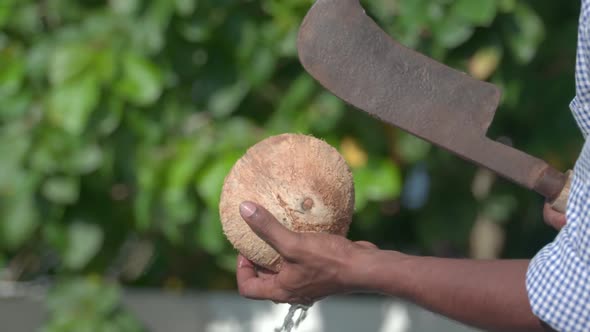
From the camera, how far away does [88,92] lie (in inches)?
102

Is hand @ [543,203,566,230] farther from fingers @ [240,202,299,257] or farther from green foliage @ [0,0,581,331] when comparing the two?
green foliage @ [0,0,581,331]

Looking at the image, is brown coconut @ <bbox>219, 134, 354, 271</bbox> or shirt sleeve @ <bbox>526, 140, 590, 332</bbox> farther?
brown coconut @ <bbox>219, 134, 354, 271</bbox>

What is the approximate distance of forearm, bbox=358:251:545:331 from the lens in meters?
1.28

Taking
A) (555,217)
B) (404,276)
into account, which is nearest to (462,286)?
(404,276)

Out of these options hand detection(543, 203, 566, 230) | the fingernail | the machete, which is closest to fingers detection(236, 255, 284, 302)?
the fingernail

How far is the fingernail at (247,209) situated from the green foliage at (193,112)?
3.94 feet

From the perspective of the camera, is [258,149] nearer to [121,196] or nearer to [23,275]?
[121,196]

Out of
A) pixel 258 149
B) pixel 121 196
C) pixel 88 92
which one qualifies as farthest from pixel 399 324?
pixel 258 149

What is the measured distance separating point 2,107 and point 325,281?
171 centimetres

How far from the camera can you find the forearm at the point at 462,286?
4.19 ft

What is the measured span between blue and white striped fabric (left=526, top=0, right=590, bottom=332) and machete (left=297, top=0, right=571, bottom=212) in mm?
177

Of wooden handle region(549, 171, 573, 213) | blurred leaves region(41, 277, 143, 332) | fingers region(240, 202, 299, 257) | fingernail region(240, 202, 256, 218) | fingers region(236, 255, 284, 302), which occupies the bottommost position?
blurred leaves region(41, 277, 143, 332)

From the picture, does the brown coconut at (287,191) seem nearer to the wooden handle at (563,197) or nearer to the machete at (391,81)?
the machete at (391,81)

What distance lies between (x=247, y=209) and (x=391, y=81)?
282mm
